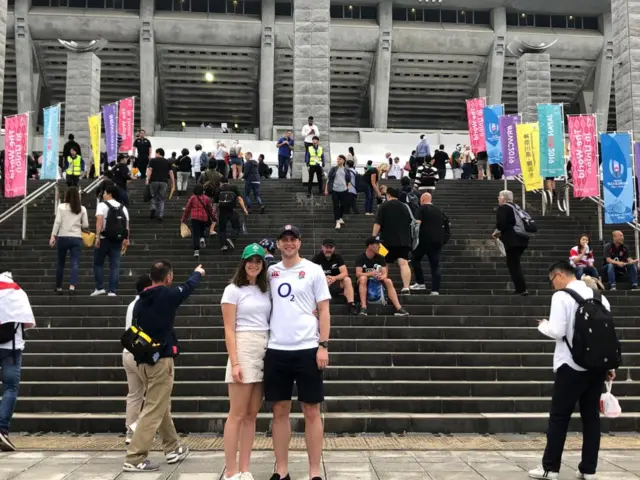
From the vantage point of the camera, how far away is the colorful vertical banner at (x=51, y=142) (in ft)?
46.4

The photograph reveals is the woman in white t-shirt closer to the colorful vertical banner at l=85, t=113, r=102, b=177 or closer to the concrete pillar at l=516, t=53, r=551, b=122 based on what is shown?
the colorful vertical banner at l=85, t=113, r=102, b=177

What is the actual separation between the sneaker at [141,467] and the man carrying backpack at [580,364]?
2651 mm

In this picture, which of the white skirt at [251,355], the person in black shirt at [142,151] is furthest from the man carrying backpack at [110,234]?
the person in black shirt at [142,151]

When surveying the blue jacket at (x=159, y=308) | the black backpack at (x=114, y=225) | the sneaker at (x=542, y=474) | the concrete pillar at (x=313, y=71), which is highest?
the concrete pillar at (x=313, y=71)

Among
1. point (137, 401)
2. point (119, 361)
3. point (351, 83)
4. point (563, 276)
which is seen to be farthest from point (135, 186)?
point (351, 83)

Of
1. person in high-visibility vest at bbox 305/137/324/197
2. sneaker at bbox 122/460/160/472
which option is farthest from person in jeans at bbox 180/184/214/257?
sneaker at bbox 122/460/160/472

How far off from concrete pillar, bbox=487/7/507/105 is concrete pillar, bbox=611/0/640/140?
18.2 meters

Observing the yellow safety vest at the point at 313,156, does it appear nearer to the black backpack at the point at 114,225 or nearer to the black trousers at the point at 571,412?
the black backpack at the point at 114,225

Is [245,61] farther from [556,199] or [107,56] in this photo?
[556,199]

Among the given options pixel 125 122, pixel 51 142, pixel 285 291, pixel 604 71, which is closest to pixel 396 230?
pixel 285 291

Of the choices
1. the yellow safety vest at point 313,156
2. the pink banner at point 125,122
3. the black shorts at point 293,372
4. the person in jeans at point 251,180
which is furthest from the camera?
the pink banner at point 125,122

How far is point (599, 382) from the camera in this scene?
4332 millimetres

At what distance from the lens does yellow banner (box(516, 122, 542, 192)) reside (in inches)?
567

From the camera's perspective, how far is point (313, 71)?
59.0ft
